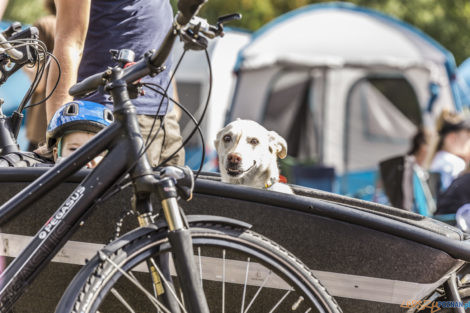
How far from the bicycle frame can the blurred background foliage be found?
15.1 m

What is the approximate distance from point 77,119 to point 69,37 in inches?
16.1

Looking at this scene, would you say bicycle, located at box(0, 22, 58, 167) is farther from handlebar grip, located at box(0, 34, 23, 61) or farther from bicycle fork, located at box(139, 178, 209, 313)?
bicycle fork, located at box(139, 178, 209, 313)

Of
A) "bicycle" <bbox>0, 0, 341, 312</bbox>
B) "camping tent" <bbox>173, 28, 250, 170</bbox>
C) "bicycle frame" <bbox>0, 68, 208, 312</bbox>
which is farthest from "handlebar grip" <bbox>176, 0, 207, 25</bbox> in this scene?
"camping tent" <bbox>173, 28, 250, 170</bbox>

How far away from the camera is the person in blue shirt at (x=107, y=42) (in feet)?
9.35

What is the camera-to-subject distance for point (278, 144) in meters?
3.70

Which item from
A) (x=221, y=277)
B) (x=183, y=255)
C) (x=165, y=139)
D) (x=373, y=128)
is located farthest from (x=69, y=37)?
(x=373, y=128)

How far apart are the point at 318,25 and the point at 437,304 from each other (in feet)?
26.8

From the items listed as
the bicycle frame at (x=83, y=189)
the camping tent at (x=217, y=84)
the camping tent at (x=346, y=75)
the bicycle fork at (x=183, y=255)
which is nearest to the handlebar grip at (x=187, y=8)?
the bicycle frame at (x=83, y=189)

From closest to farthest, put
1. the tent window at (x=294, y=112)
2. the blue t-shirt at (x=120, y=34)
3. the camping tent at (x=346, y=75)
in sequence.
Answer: the blue t-shirt at (x=120, y=34) < the camping tent at (x=346, y=75) < the tent window at (x=294, y=112)

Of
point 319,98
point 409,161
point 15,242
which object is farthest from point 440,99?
point 15,242

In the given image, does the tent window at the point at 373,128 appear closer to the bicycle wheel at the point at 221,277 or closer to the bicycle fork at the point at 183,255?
the bicycle wheel at the point at 221,277

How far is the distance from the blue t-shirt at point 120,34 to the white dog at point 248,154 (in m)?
0.52

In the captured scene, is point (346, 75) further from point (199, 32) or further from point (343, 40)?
point (199, 32)

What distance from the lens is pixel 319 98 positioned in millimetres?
10883
